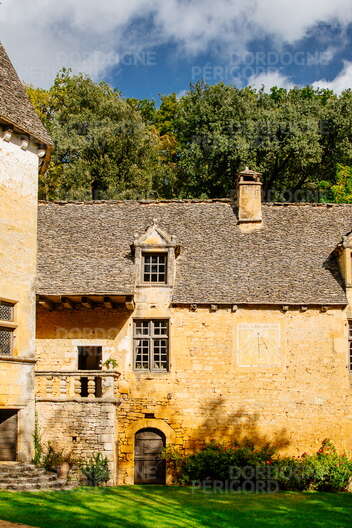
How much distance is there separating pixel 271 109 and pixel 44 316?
76.0 ft

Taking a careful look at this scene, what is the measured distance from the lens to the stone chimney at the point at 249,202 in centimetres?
2527

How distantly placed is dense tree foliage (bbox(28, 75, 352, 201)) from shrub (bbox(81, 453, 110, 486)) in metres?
19.8

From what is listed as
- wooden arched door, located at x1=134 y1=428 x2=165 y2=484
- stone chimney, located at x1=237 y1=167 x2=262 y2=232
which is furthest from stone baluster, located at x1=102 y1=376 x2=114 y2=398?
stone chimney, located at x1=237 y1=167 x2=262 y2=232

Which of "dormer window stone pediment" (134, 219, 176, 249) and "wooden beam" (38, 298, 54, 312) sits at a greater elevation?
"dormer window stone pediment" (134, 219, 176, 249)

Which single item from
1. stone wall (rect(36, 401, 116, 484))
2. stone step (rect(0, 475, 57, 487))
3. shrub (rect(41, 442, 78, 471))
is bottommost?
stone step (rect(0, 475, 57, 487))

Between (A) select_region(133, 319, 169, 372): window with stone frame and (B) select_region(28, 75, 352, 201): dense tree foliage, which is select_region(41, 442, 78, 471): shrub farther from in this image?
(B) select_region(28, 75, 352, 201): dense tree foliage

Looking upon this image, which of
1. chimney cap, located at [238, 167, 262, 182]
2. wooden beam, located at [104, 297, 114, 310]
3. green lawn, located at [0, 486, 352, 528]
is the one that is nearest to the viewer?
green lawn, located at [0, 486, 352, 528]

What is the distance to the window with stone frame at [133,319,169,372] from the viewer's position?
74.3ft

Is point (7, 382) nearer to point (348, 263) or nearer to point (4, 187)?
point (4, 187)

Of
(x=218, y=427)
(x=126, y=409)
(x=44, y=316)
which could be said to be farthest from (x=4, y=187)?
(x=218, y=427)

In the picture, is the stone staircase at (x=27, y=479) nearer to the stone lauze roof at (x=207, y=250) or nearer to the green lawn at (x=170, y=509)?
the green lawn at (x=170, y=509)

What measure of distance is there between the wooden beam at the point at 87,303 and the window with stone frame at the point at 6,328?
2.60 m

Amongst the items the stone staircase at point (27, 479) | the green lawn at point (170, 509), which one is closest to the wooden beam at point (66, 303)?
the stone staircase at point (27, 479)

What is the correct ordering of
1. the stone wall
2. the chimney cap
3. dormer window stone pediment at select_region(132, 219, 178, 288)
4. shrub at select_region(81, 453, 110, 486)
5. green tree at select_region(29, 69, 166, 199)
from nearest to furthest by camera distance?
shrub at select_region(81, 453, 110, 486) → the stone wall → dormer window stone pediment at select_region(132, 219, 178, 288) → the chimney cap → green tree at select_region(29, 69, 166, 199)
